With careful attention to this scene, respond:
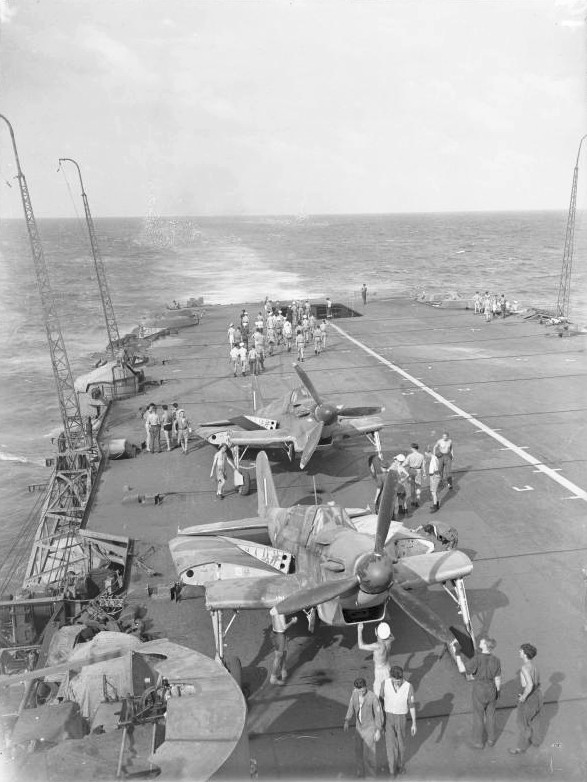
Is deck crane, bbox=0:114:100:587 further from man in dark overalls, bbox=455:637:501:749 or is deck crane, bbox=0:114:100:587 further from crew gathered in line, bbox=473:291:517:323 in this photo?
crew gathered in line, bbox=473:291:517:323

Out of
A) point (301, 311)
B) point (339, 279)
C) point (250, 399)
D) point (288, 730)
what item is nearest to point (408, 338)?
point (301, 311)

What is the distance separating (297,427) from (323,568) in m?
10.1

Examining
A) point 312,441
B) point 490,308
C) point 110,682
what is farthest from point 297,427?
point 490,308

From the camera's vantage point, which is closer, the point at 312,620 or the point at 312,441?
the point at 312,620

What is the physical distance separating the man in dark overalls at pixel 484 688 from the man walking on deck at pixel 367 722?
175 centimetres

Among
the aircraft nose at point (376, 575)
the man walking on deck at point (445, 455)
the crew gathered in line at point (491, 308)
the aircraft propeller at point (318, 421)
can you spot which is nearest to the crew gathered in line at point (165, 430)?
the aircraft propeller at point (318, 421)

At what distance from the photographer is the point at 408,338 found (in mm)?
47719

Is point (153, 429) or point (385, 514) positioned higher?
point (385, 514)

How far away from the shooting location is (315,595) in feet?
37.3

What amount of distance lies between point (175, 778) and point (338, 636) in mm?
6785

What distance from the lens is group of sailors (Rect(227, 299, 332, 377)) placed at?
3906 cm

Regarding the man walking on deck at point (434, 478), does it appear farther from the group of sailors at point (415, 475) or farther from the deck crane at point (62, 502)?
the deck crane at point (62, 502)

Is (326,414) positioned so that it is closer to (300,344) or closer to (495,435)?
(495,435)

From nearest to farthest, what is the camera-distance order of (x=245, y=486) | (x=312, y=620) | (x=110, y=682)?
(x=110, y=682)
(x=312, y=620)
(x=245, y=486)
